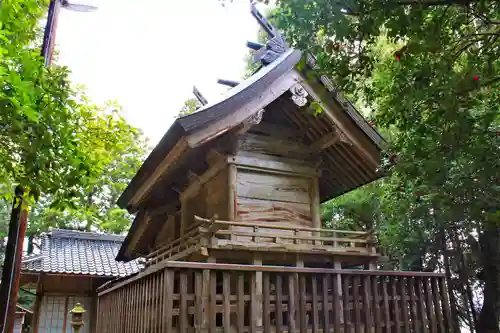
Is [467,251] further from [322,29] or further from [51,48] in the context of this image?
[51,48]

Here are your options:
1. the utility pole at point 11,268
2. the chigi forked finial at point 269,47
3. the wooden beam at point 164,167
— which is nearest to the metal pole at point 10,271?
the utility pole at point 11,268

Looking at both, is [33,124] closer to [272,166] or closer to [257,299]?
[257,299]

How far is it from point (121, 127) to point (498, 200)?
24.4ft

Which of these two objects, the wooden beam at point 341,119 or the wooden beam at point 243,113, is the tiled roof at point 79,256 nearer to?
the wooden beam at point 243,113

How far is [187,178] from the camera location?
9.51 m

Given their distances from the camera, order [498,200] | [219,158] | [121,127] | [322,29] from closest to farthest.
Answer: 1. [322,29]
2. [498,200]
3. [219,158]
4. [121,127]

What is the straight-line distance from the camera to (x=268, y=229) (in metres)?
7.92

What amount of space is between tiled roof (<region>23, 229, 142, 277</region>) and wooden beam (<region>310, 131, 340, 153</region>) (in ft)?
30.6

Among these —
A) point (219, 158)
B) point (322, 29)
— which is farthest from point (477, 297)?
point (322, 29)

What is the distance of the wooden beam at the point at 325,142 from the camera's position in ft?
26.7

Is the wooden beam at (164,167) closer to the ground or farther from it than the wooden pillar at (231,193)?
farther from it

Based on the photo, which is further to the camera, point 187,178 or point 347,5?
point 187,178

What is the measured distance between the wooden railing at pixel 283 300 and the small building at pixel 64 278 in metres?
9.49

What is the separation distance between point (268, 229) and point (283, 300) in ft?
8.74
